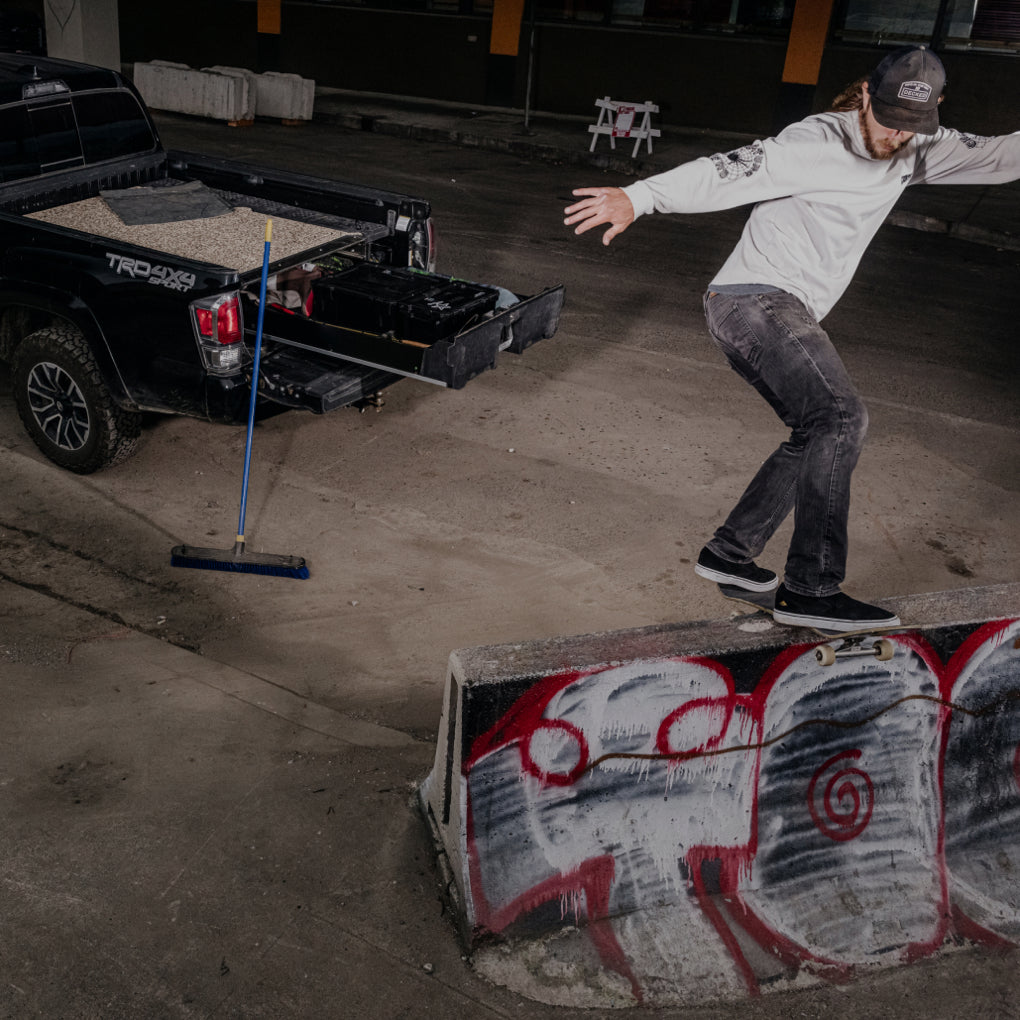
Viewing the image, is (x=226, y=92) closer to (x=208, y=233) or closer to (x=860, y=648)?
(x=208, y=233)

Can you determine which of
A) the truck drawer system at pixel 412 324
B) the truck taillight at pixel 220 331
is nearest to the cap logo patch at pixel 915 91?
the truck drawer system at pixel 412 324

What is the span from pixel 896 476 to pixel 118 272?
4764 millimetres

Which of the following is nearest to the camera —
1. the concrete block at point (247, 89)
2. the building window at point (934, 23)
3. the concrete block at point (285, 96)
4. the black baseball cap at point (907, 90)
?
the black baseball cap at point (907, 90)

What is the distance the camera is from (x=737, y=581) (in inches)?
166

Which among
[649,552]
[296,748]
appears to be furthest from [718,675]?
[649,552]

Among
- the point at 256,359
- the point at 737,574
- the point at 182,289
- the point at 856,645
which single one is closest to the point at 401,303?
the point at 256,359

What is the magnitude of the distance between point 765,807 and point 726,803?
14 cm

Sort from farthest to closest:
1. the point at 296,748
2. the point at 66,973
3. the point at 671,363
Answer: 1. the point at 671,363
2. the point at 296,748
3. the point at 66,973

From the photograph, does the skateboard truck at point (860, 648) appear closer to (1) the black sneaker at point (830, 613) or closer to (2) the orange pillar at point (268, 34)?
(1) the black sneaker at point (830, 613)

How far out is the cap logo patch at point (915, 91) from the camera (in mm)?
3428

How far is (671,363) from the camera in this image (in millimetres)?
8297

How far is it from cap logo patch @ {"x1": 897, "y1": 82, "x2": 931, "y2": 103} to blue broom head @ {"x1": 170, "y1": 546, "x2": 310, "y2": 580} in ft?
10.9

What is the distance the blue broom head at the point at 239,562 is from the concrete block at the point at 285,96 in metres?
14.7

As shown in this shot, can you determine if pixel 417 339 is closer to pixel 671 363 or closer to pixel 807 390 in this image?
pixel 807 390
